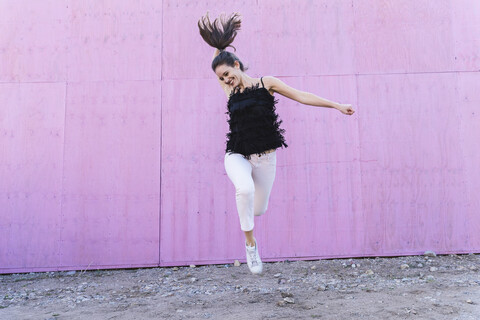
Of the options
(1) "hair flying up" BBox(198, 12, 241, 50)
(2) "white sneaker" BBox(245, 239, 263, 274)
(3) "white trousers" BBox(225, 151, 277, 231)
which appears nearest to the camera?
(3) "white trousers" BBox(225, 151, 277, 231)

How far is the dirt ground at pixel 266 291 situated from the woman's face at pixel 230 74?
5.39ft

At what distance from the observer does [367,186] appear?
13.7ft

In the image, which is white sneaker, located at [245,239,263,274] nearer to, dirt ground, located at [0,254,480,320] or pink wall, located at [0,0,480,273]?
dirt ground, located at [0,254,480,320]

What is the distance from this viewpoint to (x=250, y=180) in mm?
2447

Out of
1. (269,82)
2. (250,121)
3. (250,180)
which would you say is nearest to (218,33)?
(269,82)

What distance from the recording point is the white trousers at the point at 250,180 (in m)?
2.42

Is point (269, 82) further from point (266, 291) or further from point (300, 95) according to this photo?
point (266, 291)

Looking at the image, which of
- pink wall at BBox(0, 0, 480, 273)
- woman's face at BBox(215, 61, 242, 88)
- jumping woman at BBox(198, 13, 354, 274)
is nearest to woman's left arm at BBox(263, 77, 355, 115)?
jumping woman at BBox(198, 13, 354, 274)

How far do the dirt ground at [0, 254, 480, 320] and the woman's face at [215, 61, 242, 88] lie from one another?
164cm

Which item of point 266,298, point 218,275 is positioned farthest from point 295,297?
point 218,275

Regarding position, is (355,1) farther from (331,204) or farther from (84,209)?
(84,209)

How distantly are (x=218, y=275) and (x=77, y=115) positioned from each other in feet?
→ 7.87

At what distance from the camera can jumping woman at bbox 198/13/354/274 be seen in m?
2.59

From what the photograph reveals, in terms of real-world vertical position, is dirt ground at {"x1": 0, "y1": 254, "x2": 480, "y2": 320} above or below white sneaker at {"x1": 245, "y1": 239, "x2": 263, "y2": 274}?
below
